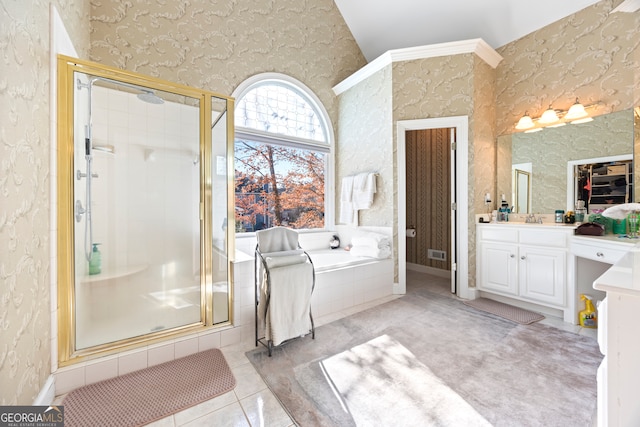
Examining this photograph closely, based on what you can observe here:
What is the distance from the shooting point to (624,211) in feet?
6.49

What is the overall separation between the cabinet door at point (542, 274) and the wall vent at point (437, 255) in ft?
4.26

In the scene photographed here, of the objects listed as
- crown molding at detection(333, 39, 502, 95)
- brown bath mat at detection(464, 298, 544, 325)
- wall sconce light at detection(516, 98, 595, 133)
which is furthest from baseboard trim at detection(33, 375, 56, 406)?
wall sconce light at detection(516, 98, 595, 133)

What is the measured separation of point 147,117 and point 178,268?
4.12ft

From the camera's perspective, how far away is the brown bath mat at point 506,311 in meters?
2.32

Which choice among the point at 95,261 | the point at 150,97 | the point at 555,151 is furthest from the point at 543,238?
the point at 95,261

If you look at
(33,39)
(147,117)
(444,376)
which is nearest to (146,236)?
(147,117)

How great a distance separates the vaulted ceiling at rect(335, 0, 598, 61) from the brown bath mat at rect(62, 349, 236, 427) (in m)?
4.30

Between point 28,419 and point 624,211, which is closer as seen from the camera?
point 28,419

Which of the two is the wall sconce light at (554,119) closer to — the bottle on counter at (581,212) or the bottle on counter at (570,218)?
the bottle on counter at (581,212)

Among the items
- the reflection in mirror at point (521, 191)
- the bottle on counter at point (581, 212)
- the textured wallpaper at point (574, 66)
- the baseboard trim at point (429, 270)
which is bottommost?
the baseboard trim at point (429, 270)

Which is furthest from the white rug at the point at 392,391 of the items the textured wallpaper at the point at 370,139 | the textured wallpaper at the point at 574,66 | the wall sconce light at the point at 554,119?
the textured wallpaper at the point at 574,66

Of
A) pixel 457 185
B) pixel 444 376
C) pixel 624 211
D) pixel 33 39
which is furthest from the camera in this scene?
pixel 457 185

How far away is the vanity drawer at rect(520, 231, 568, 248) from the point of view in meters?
2.30

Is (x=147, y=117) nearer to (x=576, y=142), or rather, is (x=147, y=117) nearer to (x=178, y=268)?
(x=178, y=268)
